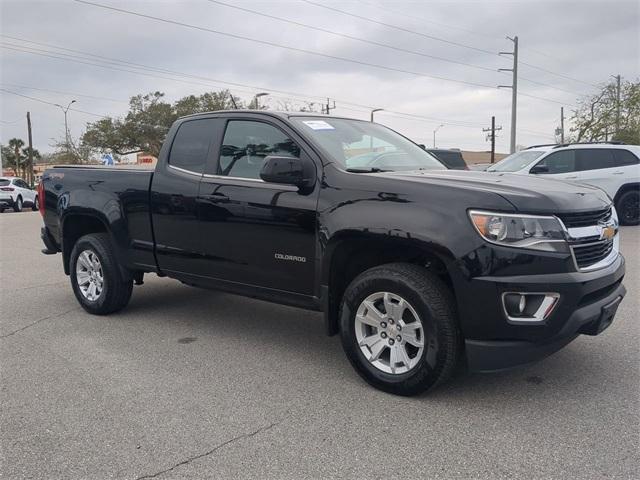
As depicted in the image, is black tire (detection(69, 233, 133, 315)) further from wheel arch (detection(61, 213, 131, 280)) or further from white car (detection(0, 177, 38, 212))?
white car (detection(0, 177, 38, 212))

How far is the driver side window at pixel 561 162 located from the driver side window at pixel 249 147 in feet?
31.0

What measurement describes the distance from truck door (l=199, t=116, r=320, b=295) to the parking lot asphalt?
27.3 inches

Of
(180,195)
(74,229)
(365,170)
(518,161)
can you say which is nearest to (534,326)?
(365,170)

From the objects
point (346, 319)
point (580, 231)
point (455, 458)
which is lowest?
point (455, 458)

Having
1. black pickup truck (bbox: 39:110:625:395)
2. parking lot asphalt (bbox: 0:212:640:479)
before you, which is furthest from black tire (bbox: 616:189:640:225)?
black pickup truck (bbox: 39:110:625:395)

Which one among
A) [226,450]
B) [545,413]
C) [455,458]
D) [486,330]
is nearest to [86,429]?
[226,450]

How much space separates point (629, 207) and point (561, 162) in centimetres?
196

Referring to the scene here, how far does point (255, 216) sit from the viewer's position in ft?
14.0

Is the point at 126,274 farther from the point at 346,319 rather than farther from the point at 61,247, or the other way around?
the point at 346,319

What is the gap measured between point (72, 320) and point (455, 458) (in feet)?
13.6

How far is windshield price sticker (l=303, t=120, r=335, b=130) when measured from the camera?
4.38 m

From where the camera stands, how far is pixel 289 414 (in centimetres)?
343

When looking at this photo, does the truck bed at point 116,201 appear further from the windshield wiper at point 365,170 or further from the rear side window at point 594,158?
the rear side window at point 594,158

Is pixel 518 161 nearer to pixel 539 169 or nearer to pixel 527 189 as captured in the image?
pixel 539 169
